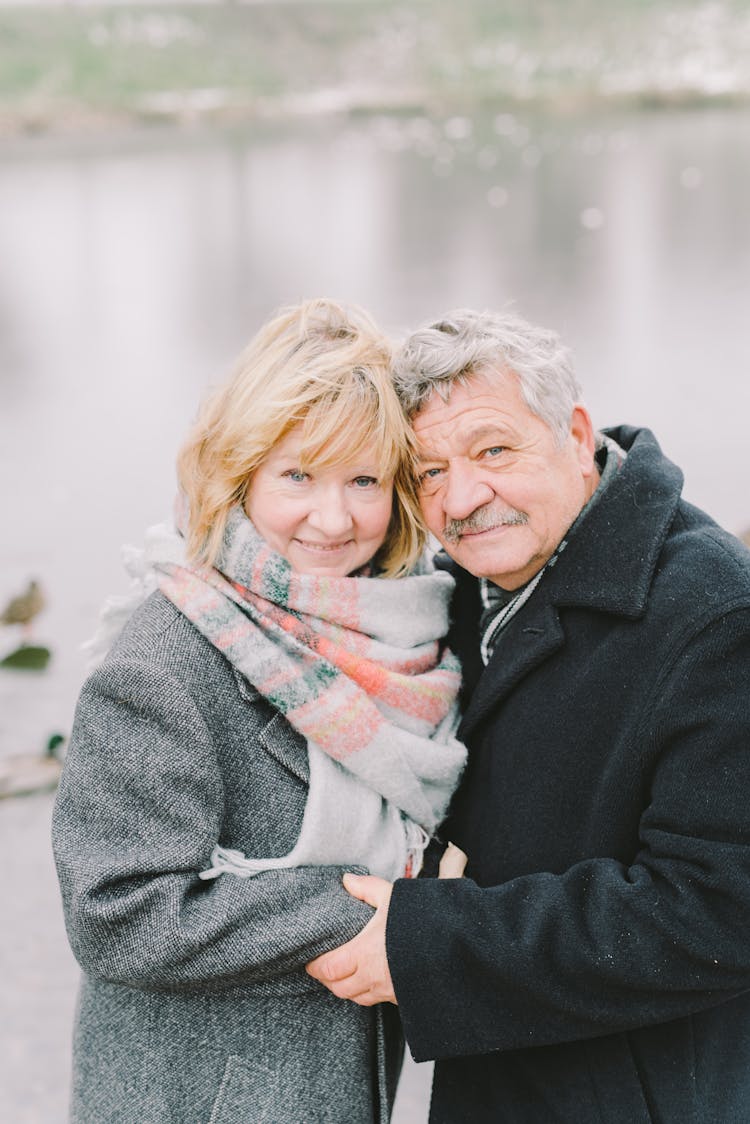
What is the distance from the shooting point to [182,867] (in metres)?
1.43

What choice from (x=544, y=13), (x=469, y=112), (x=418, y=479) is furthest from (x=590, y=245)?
(x=544, y=13)

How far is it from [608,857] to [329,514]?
0.63 metres

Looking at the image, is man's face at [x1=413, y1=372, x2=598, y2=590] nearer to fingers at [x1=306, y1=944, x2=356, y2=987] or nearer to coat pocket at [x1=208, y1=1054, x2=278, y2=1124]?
fingers at [x1=306, y1=944, x2=356, y2=987]

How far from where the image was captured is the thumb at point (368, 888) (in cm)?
152

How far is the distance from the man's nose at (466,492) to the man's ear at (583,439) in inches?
5.9

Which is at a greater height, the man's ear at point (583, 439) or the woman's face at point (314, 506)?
the man's ear at point (583, 439)

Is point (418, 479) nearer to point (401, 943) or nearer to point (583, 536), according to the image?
point (583, 536)

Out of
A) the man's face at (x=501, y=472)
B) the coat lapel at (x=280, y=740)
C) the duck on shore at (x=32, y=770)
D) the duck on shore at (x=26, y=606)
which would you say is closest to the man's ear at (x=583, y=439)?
the man's face at (x=501, y=472)

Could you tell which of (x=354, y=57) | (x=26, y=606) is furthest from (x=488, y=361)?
(x=354, y=57)

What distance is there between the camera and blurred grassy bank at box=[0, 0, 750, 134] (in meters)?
23.9

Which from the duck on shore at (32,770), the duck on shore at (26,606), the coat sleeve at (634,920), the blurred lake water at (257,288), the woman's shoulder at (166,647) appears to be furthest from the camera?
the blurred lake water at (257,288)

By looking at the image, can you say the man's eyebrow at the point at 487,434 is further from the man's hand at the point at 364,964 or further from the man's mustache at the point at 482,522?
the man's hand at the point at 364,964

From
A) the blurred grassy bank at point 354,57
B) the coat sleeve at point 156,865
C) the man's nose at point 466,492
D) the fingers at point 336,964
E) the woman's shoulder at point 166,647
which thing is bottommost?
the fingers at point 336,964

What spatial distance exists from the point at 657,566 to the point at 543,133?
20.6 metres
